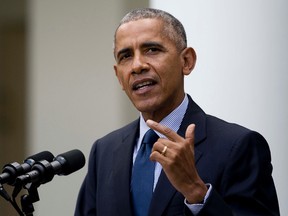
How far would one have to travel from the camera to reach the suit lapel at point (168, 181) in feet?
10.8

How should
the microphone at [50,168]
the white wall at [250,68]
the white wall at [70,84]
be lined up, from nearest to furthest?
the microphone at [50,168], the white wall at [250,68], the white wall at [70,84]

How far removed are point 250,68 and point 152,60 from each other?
3.51ft

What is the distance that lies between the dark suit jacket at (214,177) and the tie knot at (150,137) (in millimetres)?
121

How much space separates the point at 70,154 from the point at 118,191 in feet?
0.99

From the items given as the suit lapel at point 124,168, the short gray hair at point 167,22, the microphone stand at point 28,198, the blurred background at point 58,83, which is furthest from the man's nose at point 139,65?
the blurred background at point 58,83

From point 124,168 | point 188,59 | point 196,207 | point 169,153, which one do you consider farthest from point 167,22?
point 196,207

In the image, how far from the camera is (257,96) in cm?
439

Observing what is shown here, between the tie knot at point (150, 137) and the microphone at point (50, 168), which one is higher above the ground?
the tie knot at point (150, 137)

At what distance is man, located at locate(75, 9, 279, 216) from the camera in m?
3.00

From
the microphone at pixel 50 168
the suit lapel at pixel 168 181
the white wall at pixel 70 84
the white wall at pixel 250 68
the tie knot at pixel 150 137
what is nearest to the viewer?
the microphone at pixel 50 168

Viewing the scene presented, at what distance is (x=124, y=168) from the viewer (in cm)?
356

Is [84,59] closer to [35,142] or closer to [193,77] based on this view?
[35,142]

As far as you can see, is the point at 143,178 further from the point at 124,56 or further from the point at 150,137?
the point at 124,56

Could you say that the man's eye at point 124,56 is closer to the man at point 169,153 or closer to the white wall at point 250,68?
the man at point 169,153
